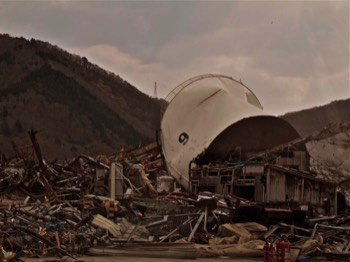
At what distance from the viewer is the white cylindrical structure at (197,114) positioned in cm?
2928

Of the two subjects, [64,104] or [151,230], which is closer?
[151,230]

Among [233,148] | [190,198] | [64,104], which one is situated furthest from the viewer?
[64,104]

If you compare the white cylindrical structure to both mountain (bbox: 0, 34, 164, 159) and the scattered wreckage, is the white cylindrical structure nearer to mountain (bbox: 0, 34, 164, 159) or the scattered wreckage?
the scattered wreckage

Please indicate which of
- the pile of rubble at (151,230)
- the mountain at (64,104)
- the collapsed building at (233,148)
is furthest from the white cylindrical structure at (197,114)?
the mountain at (64,104)

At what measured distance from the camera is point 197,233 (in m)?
18.0

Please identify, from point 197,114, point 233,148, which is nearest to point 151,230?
point 233,148

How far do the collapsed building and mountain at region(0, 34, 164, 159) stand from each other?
24086 millimetres

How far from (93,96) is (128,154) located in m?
38.3

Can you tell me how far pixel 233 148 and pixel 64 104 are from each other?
38.1 meters

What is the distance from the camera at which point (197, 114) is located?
30.4 metres

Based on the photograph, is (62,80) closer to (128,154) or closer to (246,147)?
(128,154)

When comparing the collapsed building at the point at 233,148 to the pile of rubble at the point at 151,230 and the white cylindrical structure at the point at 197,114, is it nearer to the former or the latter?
the white cylindrical structure at the point at 197,114

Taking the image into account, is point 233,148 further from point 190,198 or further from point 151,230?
point 151,230

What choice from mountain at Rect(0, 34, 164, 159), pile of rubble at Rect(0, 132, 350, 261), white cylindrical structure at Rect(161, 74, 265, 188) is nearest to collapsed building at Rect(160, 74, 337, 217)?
white cylindrical structure at Rect(161, 74, 265, 188)
